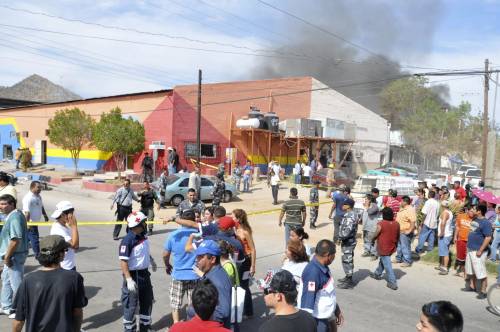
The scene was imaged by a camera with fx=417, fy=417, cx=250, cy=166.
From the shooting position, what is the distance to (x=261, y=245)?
39.2 ft

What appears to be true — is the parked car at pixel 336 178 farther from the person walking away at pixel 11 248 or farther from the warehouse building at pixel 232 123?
the person walking away at pixel 11 248

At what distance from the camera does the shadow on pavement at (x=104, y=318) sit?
583 cm

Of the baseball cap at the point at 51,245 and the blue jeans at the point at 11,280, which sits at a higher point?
the baseball cap at the point at 51,245

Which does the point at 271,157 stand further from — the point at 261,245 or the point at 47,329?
the point at 47,329

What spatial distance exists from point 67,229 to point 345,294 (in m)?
5.01

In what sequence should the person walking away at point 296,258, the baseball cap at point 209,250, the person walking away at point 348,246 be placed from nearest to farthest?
the baseball cap at point 209,250
the person walking away at point 296,258
the person walking away at point 348,246

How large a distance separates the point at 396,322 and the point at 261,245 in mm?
5731

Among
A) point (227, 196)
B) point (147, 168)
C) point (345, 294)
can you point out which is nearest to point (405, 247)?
point (345, 294)

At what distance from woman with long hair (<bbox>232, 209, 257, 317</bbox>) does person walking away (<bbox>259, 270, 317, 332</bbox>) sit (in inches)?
115

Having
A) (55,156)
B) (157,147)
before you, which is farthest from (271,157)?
(55,156)

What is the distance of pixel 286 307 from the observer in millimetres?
3186

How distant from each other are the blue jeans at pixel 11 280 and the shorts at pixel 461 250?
27.1 ft

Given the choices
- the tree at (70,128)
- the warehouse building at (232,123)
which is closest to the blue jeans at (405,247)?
the warehouse building at (232,123)

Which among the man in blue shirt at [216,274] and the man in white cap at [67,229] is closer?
the man in blue shirt at [216,274]
